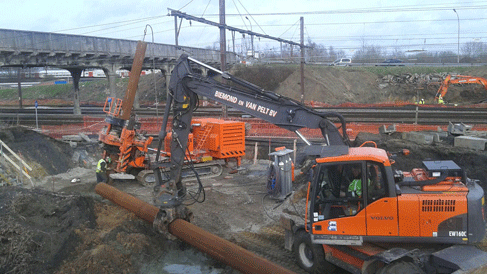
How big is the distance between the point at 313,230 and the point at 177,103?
4376 millimetres

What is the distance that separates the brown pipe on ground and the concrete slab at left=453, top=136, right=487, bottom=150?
10.8m

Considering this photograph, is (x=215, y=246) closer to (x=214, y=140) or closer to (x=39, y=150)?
(x=214, y=140)

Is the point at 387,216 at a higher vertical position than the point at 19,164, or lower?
higher

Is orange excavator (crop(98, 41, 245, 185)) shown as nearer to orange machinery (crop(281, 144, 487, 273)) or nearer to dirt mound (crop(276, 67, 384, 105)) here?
orange machinery (crop(281, 144, 487, 273))

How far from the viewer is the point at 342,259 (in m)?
7.16

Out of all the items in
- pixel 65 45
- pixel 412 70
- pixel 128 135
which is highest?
pixel 65 45

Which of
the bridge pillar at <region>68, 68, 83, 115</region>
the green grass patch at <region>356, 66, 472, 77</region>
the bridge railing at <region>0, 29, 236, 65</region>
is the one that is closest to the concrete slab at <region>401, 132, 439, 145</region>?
the bridge railing at <region>0, 29, 236, 65</region>

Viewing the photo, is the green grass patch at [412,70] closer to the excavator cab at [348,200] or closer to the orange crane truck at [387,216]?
the orange crane truck at [387,216]

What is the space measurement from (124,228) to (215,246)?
2713 millimetres

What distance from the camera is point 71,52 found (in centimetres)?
2912

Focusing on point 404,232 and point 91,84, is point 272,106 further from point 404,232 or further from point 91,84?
point 91,84

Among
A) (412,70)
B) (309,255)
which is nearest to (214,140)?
(309,255)

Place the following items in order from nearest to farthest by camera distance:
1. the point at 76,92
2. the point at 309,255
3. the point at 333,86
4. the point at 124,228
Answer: the point at 309,255 → the point at 124,228 → the point at 76,92 → the point at 333,86

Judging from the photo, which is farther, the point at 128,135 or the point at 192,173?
the point at 192,173
